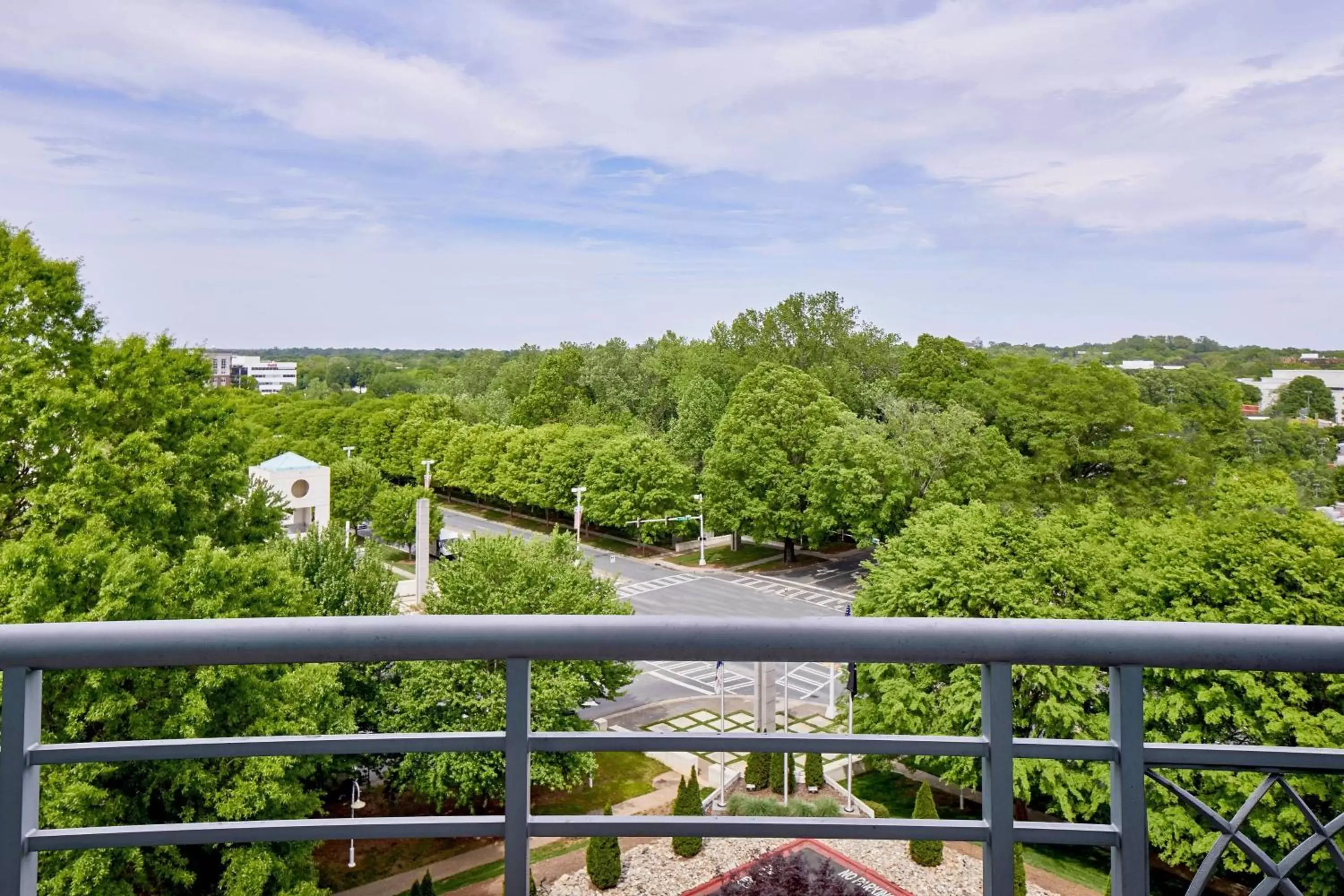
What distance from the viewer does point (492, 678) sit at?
12.2 metres

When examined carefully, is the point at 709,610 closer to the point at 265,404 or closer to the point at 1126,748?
the point at 1126,748

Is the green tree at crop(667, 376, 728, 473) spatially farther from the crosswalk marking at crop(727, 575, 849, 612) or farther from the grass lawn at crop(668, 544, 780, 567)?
the crosswalk marking at crop(727, 575, 849, 612)

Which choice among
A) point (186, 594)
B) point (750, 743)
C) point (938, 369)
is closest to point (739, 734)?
point (750, 743)

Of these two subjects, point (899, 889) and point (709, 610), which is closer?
point (899, 889)

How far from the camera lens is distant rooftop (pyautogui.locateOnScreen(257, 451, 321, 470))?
1179 inches

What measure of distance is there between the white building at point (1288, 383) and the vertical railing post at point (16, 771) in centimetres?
5660

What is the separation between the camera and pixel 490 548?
54.3 ft

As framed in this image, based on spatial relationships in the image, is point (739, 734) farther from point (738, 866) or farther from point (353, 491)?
point (353, 491)

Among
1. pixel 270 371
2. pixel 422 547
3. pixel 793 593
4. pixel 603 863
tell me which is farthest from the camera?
pixel 270 371

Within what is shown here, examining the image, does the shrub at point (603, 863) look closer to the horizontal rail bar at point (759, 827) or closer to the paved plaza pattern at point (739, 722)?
the horizontal rail bar at point (759, 827)

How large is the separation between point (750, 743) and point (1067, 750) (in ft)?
1.92

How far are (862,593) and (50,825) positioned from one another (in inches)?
573

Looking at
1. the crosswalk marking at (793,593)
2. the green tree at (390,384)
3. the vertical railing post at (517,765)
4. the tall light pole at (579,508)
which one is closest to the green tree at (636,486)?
the tall light pole at (579,508)

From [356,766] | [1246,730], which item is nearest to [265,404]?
[356,766]
